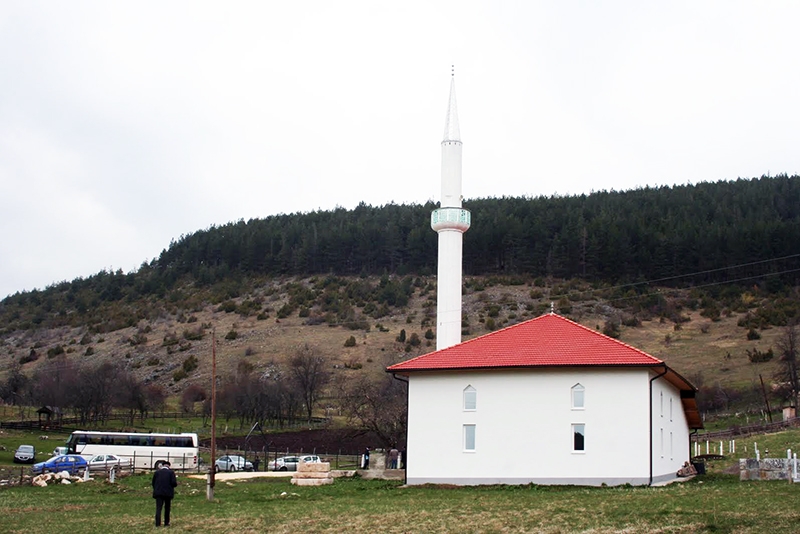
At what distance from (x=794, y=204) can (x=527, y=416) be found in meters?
102

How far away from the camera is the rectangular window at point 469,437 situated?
33.7 meters

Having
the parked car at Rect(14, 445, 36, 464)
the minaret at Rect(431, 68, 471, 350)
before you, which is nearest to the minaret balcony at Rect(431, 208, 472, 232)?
the minaret at Rect(431, 68, 471, 350)

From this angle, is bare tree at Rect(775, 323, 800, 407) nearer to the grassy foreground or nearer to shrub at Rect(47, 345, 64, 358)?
the grassy foreground

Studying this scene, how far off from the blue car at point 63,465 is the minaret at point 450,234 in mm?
17407

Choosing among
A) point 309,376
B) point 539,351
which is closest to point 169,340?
point 309,376

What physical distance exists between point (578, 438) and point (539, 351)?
11.1 feet

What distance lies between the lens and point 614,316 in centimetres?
9869

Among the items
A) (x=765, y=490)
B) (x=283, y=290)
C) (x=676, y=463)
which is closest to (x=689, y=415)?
(x=676, y=463)

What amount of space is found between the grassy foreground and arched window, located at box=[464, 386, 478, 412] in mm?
3101

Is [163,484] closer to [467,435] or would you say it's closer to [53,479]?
[467,435]

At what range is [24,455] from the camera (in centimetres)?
5053

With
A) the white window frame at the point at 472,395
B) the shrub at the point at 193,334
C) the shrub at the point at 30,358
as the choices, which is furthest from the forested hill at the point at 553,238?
the white window frame at the point at 472,395

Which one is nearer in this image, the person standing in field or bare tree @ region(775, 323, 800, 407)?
the person standing in field

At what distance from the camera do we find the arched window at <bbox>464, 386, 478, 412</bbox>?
33.8 meters
